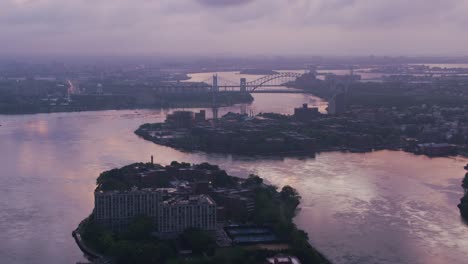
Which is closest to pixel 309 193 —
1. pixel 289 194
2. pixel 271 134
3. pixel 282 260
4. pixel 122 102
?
pixel 289 194

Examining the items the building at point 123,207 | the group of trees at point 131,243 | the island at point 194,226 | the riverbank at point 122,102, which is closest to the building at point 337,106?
the riverbank at point 122,102

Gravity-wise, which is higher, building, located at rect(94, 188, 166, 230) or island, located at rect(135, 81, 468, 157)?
building, located at rect(94, 188, 166, 230)

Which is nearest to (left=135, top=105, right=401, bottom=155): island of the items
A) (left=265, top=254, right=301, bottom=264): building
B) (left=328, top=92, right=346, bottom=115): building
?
(left=328, top=92, right=346, bottom=115): building

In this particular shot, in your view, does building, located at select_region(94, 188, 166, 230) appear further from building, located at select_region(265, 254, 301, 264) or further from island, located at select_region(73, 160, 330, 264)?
building, located at select_region(265, 254, 301, 264)

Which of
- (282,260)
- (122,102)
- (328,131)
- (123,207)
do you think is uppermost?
(123,207)

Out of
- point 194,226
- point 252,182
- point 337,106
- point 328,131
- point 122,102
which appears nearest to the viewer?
point 194,226

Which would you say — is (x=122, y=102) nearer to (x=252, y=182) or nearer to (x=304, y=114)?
(x=304, y=114)

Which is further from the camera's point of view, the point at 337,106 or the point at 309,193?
the point at 337,106

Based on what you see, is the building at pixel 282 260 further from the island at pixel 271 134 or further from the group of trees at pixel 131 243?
the island at pixel 271 134
